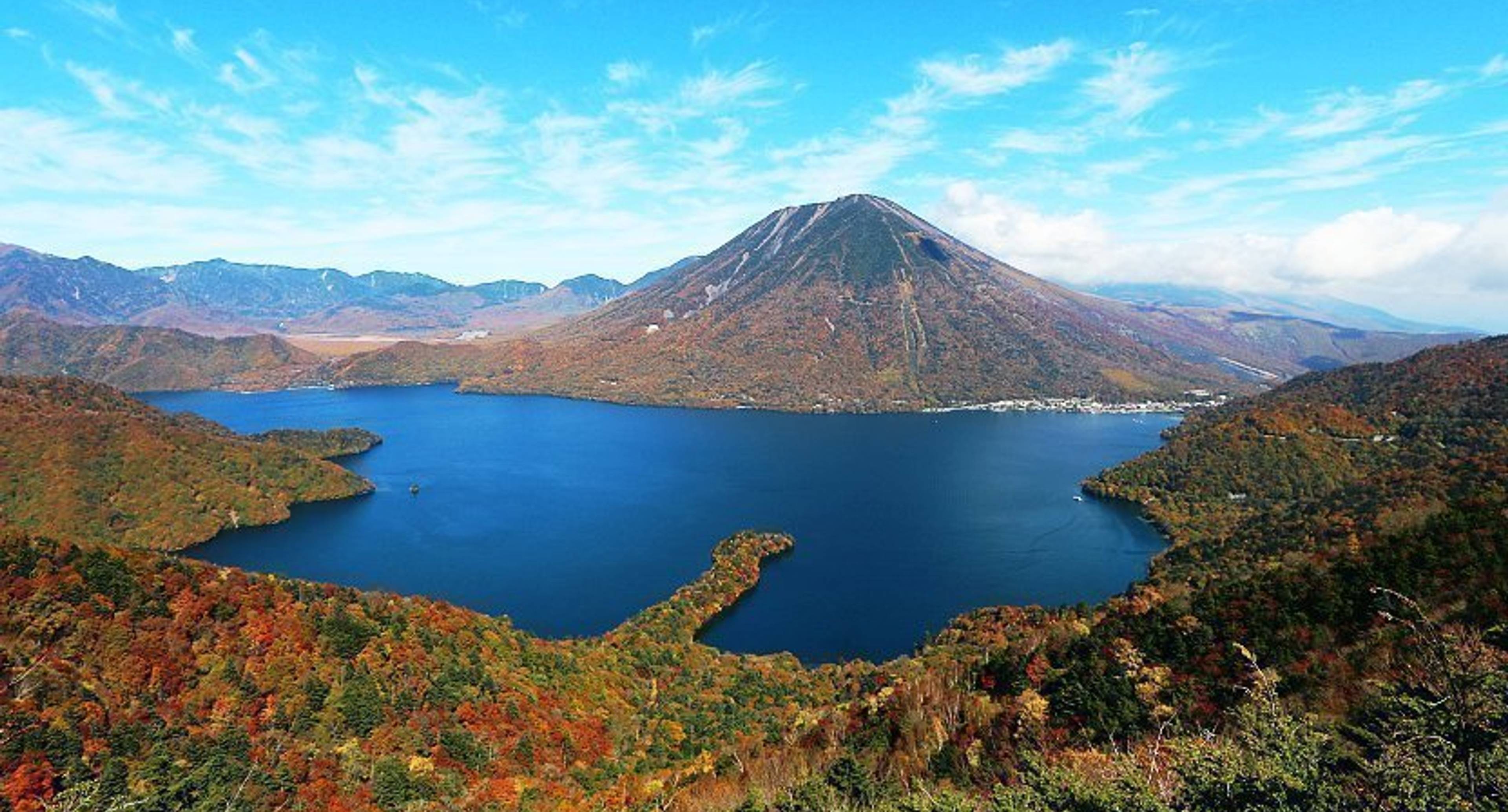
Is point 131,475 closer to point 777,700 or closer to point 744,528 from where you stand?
point 744,528

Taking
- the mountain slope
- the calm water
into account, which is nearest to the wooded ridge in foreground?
the calm water

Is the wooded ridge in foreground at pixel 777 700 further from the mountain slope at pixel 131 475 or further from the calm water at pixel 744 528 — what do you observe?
the mountain slope at pixel 131 475

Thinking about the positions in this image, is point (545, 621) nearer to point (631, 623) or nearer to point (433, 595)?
point (631, 623)

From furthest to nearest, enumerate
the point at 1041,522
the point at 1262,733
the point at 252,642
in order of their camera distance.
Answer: the point at 1041,522 → the point at 252,642 → the point at 1262,733

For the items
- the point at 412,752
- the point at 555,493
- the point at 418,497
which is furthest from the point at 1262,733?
the point at 418,497

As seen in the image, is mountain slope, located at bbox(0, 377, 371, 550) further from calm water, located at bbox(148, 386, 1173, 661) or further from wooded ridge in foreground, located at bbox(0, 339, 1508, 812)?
wooded ridge in foreground, located at bbox(0, 339, 1508, 812)

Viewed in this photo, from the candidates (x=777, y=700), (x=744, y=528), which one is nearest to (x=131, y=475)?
(x=744, y=528)
